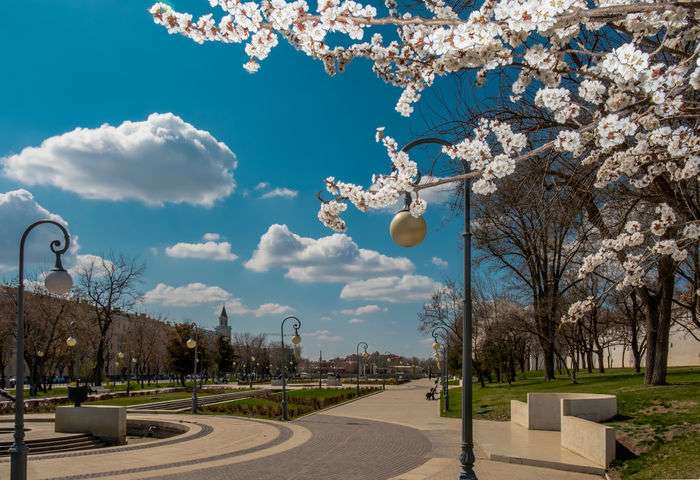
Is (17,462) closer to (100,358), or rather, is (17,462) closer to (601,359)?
(100,358)

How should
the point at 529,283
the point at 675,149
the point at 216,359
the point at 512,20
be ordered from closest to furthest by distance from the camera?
the point at 512,20 < the point at 675,149 < the point at 529,283 < the point at 216,359

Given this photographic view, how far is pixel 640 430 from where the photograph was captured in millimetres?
15336

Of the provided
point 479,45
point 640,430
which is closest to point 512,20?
point 479,45

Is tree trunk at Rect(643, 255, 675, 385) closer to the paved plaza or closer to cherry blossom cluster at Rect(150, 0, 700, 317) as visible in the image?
the paved plaza

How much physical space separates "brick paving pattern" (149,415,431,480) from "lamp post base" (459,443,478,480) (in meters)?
6.00

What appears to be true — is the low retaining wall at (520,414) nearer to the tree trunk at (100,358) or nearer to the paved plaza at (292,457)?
the paved plaza at (292,457)

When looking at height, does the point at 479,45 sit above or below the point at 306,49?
below

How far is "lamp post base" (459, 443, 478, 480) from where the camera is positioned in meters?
8.34

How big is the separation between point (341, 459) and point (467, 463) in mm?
8669

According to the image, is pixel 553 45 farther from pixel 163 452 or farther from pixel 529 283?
pixel 529 283

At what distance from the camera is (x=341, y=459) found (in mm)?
16562

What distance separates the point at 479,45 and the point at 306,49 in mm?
1701

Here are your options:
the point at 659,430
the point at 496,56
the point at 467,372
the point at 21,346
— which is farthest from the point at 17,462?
the point at 659,430

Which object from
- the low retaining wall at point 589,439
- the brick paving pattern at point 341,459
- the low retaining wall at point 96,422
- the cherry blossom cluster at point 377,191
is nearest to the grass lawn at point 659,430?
the low retaining wall at point 589,439
